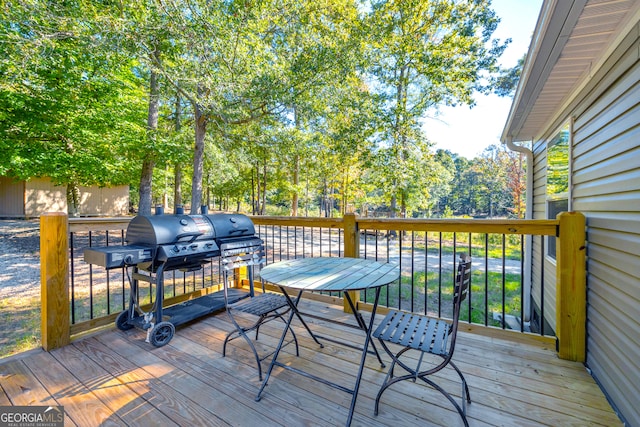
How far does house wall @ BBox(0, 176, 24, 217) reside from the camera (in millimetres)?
12672

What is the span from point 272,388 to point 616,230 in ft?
7.94

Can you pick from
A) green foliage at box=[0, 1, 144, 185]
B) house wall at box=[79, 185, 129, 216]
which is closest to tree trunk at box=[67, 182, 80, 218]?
green foliage at box=[0, 1, 144, 185]

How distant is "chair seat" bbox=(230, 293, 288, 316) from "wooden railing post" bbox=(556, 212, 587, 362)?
6.84 feet

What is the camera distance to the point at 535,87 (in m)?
2.80

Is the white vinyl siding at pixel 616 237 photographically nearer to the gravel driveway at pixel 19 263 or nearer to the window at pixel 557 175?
the window at pixel 557 175

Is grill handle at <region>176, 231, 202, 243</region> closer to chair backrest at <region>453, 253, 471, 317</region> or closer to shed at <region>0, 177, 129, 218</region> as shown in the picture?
chair backrest at <region>453, 253, 471, 317</region>

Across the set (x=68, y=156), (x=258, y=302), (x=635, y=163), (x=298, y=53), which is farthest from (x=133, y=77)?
(x=635, y=163)

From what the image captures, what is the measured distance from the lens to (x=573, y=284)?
2129 mm

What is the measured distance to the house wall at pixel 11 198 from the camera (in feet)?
41.6

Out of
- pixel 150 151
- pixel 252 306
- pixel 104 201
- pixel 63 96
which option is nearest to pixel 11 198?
pixel 104 201

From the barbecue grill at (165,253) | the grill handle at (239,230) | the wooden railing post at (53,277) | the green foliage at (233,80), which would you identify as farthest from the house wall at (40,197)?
the grill handle at (239,230)

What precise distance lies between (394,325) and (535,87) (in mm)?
2711

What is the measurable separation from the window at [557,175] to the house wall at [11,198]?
18.3m

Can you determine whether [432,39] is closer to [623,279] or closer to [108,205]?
[623,279]
